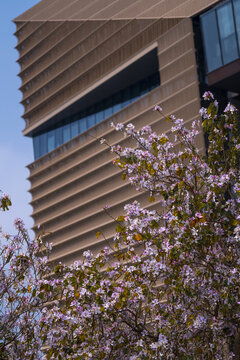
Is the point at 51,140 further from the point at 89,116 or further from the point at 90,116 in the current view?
the point at 90,116

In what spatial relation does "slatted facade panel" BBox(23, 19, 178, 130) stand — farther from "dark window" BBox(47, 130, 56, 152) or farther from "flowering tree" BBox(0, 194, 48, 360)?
"flowering tree" BBox(0, 194, 48, 360)

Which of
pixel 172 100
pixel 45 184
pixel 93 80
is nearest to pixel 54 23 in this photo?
pixel 93 80

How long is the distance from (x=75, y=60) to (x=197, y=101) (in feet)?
89.7

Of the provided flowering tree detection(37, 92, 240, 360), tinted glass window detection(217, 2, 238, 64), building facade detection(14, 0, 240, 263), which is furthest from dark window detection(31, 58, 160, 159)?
flowering tree detection(37, 92, 240, 360)

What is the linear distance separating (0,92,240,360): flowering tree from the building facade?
3590 cm

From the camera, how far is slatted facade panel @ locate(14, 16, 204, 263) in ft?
198

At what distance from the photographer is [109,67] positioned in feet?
238

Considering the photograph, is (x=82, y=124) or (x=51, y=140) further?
(x=51, y=140)

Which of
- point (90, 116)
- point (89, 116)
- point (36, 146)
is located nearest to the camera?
point (90, 116)

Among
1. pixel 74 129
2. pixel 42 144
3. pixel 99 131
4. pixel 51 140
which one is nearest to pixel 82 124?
pixel 74 129

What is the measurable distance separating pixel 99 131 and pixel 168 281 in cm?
6503

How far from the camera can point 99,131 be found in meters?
78.1

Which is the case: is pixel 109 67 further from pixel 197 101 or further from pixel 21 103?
pixel 21 103

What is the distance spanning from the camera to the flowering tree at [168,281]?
13109 mm
